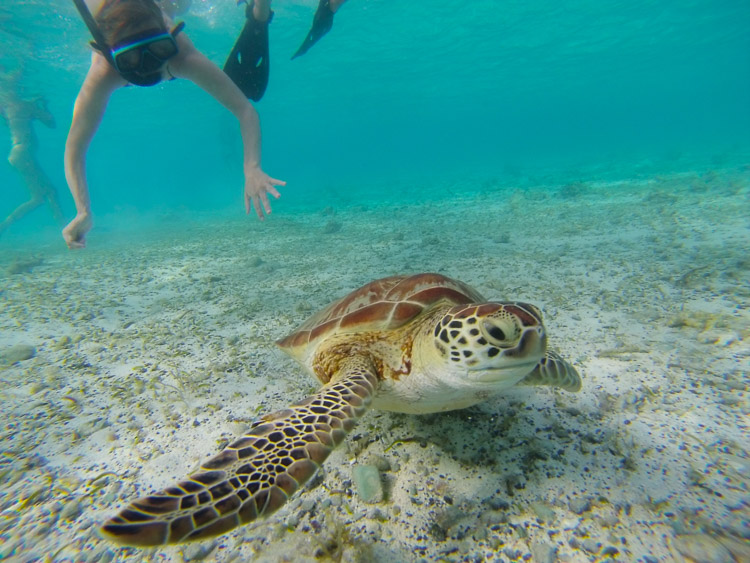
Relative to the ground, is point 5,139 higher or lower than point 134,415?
higher

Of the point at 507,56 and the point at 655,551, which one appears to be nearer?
the point at 655,551

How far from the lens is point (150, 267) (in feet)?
19.9

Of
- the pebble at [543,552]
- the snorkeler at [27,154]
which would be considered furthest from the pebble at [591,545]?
the snorkeler at [27,154]

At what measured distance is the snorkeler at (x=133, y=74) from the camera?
249 cm

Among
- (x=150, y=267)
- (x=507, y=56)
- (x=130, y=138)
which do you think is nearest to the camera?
(x=150, y=267)

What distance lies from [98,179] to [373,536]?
120012 mm

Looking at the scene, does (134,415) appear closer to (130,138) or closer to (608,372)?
(608,372)

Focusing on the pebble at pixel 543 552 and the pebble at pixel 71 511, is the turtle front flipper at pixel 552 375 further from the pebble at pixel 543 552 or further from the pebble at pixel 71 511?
the pebble at pixel 71 511

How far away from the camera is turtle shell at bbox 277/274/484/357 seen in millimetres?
1904

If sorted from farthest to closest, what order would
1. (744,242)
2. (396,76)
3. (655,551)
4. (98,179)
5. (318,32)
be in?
1. (98,179)
2. (396,76)
3. (318,32)
4. (744,242)
5. (655,551)

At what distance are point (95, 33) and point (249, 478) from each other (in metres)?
Answer: 3.37

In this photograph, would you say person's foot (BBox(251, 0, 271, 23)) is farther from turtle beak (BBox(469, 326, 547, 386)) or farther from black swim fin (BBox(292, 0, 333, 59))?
turtle beak (BBox(469, 326, 547, 386))

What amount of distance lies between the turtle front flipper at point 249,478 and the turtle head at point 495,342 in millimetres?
454

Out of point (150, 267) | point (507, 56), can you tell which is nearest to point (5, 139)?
point (150, 267)
